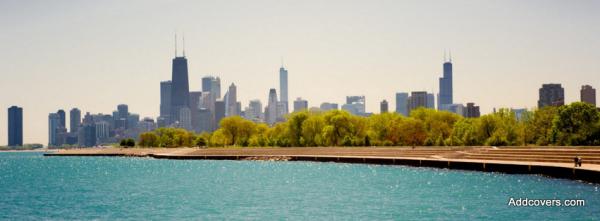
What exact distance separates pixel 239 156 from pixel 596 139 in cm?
6554

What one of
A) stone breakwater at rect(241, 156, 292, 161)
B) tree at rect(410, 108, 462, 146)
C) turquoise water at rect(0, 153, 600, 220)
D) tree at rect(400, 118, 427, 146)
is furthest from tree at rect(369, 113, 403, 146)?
turquoise water at rect(0, 153, 600, 220)

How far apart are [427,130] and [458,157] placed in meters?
61.9

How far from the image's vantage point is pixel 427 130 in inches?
6063

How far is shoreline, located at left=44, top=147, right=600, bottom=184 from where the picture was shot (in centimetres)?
6506

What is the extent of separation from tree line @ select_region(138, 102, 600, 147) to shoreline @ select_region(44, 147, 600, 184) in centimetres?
1655

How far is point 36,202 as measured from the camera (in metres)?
54.1

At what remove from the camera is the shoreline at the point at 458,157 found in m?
65.1

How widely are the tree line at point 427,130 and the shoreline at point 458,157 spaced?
54.3 ft

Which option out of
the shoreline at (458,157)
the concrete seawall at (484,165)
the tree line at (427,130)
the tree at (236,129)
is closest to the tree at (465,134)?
the tree line at (427,130)

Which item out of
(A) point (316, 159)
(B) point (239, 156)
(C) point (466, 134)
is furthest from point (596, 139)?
(B) point (239, 156)

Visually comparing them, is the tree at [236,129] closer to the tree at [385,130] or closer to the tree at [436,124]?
the tree at [385,130]

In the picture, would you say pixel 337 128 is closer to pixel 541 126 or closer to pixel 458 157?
pixel 541 126

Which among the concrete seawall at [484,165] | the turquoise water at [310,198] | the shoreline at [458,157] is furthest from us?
the shoreline at [458,157]

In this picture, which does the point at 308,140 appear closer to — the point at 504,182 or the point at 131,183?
the point at 131,183
